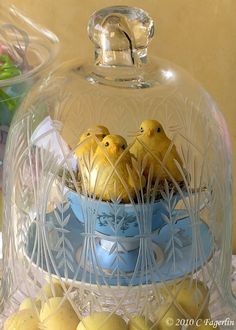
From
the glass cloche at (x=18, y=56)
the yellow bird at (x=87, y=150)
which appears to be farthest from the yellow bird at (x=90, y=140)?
the glass cloche at (x=18, y=56)

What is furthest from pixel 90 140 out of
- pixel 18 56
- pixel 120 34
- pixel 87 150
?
pixel 18 56

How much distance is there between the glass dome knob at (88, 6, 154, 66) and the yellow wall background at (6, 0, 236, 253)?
8.7 inches

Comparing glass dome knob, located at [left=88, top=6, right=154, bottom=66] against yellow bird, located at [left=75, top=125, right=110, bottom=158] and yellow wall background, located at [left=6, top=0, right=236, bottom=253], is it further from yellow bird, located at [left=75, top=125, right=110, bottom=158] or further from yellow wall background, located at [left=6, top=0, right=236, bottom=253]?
yellow wall background, located at [left=6, top=0, right=236, bottom=253]

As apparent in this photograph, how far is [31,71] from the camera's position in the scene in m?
0.82

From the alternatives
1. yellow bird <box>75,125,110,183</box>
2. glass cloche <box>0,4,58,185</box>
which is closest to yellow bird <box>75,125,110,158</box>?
yellow bird <box>75,125,110,183</box>

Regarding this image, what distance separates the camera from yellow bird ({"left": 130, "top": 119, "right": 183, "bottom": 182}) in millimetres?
649

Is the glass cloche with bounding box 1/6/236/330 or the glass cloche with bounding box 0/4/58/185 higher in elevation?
the glass cloche with bounding box 0/4/58/185

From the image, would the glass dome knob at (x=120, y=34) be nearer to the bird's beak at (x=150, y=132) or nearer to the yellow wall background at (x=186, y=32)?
the bird's beak at (x=150, y=132)

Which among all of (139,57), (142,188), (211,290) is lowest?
(211,290)

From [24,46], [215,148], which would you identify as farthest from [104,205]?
[24,46]

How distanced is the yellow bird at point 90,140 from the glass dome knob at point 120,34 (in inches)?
2.9

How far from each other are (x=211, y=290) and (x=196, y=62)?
0.34m

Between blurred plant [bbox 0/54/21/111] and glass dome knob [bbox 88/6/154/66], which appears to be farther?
blurred plant [bbox 0/54/21/111]

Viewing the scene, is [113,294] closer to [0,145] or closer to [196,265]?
[196,265]
